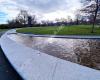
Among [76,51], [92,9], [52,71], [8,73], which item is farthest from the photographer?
[92,9]

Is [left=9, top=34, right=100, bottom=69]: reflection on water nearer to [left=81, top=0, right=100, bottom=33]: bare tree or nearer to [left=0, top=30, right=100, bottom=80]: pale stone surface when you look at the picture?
[left=0, top=30, right=100, bottom=80]: pale stone surface

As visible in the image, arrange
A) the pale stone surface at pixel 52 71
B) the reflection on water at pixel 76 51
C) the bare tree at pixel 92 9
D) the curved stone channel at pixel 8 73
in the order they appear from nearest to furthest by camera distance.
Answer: the pale stone surface at pixel 52 71
the curved stone channel at pixel 8 73
the reflection on water at pixel 76 51
the bare tree at pixel 92 9

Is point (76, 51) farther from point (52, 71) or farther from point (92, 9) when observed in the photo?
point (92, 9)

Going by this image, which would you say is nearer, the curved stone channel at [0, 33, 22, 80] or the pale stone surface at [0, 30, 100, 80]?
the pale stone surface at [0, 30, 100, 80]

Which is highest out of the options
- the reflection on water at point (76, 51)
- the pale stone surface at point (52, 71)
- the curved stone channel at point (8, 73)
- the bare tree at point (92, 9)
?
the bare tree at point (92, 9)

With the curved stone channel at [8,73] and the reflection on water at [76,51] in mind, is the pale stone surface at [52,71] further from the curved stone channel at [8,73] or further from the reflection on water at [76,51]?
the reflection on water at [76,51]

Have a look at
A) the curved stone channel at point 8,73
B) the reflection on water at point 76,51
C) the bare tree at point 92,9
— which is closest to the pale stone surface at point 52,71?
the curved stone channel at point 8,73

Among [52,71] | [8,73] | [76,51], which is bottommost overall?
[76,51]

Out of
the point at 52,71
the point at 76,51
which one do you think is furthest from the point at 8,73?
the point at 76,51

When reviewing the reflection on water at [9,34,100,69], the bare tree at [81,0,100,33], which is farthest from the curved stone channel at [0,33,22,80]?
the bare tree at [81,0,100,33]

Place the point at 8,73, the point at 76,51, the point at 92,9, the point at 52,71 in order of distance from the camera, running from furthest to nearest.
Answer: the point at 92,9 → the point at 76,51 → the point at 8,73 → the point at 52,71

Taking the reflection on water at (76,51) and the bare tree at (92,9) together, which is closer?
the reflection on water at (76,51)

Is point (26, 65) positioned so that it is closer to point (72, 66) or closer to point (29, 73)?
point (29, 73)

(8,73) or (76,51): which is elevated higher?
(8,73)
